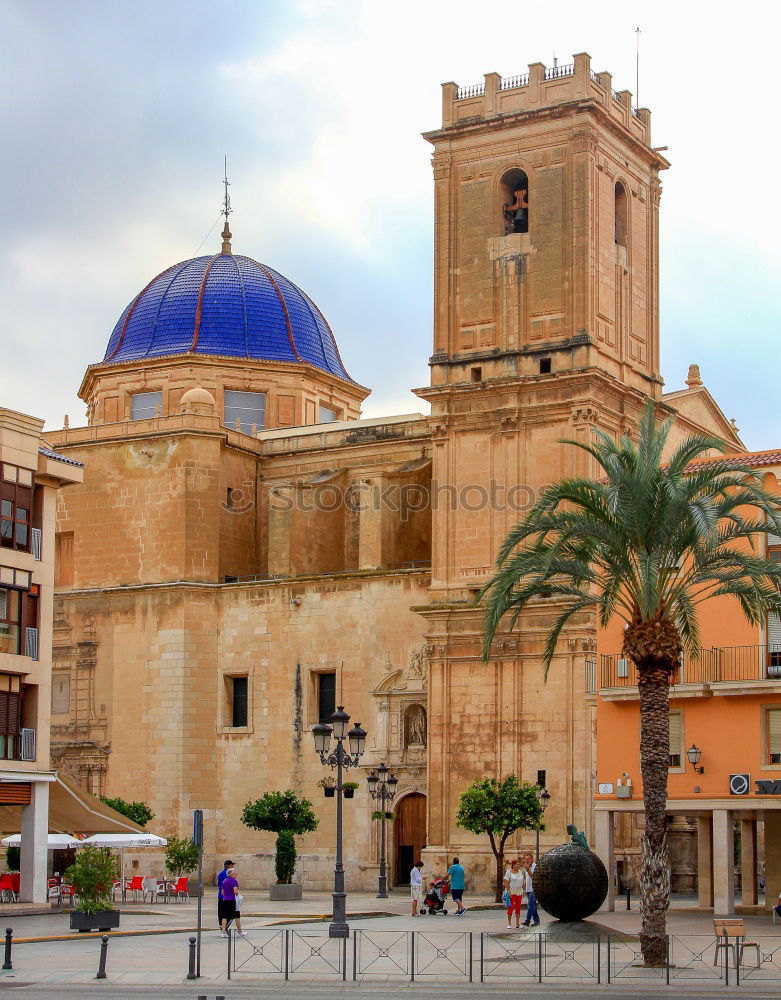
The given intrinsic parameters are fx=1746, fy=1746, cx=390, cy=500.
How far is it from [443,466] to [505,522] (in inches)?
97.3

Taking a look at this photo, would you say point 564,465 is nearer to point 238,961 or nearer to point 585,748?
point 585,748

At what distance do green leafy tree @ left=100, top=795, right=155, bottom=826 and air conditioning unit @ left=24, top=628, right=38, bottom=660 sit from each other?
29.2ft

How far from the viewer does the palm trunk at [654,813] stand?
2319 centimetres

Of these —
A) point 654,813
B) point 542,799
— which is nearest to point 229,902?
point 654,813

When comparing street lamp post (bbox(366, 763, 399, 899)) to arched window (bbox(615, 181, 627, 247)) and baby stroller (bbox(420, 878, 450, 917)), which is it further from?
arched window (bbox(615, 181, 627, 247))

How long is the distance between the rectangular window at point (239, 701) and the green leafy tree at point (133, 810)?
397 centimetres

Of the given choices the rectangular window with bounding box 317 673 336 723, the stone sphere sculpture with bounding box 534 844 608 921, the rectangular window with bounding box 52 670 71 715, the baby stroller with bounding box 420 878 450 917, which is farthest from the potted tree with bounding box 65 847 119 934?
the rectangular window with bounding box 52 670 71 715

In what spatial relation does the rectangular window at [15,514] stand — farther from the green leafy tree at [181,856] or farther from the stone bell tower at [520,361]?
the stone bell tower at [520,361]

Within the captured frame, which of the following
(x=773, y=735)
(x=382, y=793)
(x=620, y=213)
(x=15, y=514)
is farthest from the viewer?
(x=620, y=213)

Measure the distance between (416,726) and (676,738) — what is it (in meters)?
13.2

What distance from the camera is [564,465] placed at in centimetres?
4350

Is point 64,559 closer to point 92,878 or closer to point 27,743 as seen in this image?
point 27,743

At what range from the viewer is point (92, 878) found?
29.5 metres

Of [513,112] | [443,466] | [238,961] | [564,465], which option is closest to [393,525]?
[443,466]
